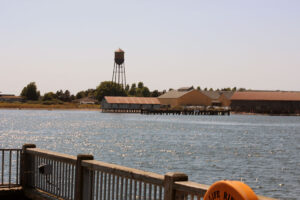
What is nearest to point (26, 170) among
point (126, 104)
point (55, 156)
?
point (55, 156)

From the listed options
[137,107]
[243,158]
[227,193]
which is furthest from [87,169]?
[137,107]

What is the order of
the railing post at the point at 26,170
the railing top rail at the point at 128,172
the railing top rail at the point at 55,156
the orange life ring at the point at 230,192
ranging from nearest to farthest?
the orange life ring at the point at 230,192
the railing top rail at the point at 128,172
the railing top rail at the point at 55,156
the railing post at the point at 26,170

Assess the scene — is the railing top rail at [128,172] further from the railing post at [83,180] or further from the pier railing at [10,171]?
the pier railing at [10,171]

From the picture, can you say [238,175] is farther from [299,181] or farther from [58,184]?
[58,184]

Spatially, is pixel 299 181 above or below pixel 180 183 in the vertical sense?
below

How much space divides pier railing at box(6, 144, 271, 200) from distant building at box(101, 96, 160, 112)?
175 m

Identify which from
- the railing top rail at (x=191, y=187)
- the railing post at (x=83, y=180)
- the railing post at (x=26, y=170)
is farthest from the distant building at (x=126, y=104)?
the railing top rail at (x=191, y=187)

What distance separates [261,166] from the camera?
1516 inches

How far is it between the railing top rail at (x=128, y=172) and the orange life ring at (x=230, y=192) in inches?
61.9

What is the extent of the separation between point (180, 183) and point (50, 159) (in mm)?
4450

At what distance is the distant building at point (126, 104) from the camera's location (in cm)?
18800

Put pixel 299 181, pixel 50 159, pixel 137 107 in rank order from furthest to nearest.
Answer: pixel 137 107, pixel 299 181, pixel 50 159

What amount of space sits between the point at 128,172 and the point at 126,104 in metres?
183

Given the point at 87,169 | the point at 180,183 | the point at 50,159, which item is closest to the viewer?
the point at 180,183
